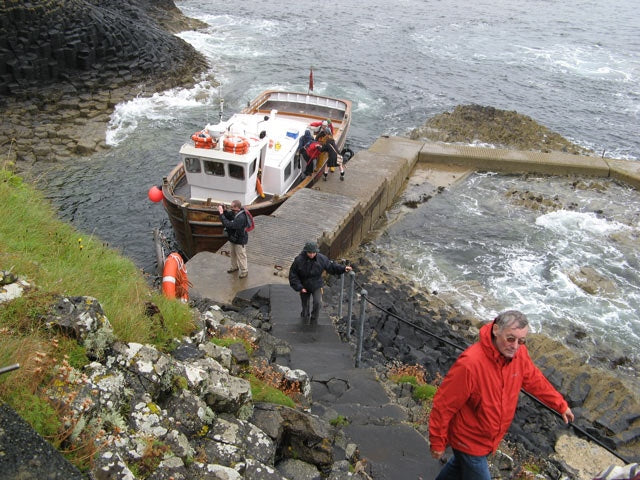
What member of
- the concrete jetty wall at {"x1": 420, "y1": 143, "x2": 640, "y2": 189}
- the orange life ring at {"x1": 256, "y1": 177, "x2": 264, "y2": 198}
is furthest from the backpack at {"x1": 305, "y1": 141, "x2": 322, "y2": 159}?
the concrete jetty wall at {"x1": 420, "y1": 143, "x2": 640, "y2": 189}

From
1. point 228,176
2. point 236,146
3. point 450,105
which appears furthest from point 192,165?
point 450,105

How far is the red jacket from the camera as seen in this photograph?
391cm

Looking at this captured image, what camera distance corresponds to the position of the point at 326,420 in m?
5.64

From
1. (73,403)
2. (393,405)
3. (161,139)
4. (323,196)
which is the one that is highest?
(73,403)

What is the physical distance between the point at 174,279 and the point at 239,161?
6058 mm

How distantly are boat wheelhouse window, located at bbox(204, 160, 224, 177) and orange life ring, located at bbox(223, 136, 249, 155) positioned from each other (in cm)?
47

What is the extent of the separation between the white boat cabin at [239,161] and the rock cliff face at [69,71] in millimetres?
9228

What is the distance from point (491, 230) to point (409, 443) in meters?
12.8

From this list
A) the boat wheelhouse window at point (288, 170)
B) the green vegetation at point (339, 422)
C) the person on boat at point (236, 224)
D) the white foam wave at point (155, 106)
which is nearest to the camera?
the green vegetation at point (339, 422)

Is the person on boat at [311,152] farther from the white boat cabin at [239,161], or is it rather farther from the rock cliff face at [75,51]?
the rock cliff face at [75,51]

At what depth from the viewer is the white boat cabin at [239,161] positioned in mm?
13695

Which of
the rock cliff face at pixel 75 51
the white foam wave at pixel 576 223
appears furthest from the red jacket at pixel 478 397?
the rock cliff face at pixel 75 51

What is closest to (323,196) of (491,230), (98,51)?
(491,230)

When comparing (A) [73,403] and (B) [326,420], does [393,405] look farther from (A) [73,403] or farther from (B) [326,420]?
(A) [73,403]
